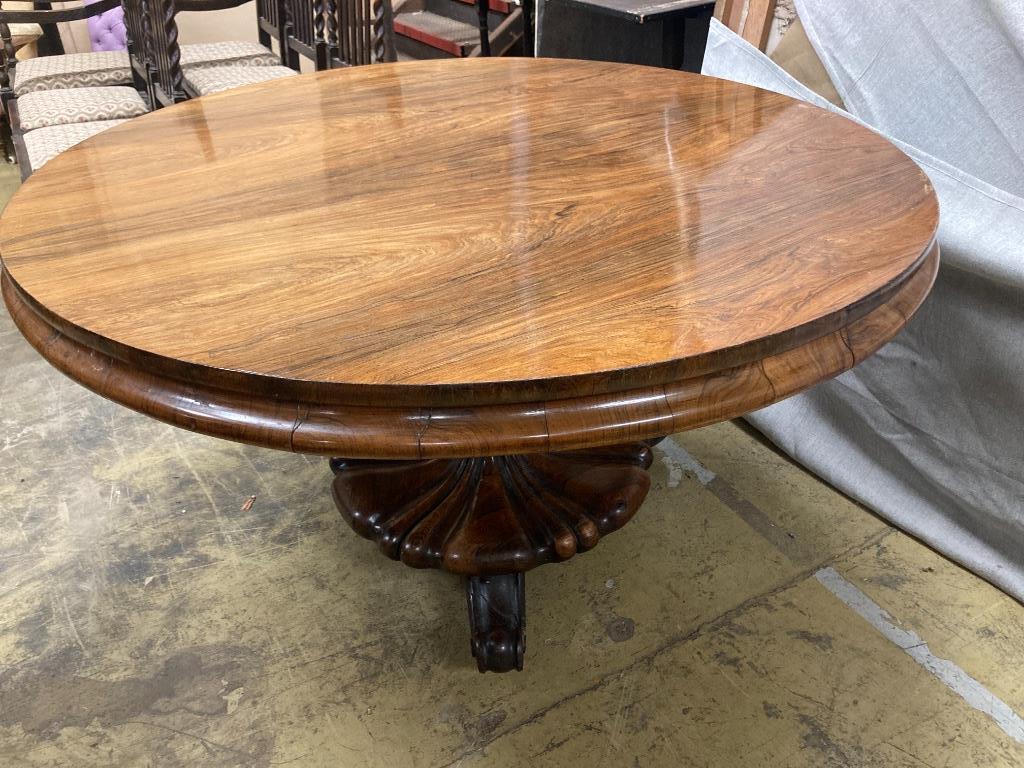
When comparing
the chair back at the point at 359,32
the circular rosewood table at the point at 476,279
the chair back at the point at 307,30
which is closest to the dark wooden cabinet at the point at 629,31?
the chair back at the point at 359,32

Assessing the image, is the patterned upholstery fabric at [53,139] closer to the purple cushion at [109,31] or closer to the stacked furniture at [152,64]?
the stacked furniture at [152,64]

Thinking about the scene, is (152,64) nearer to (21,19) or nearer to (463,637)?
(21,19)

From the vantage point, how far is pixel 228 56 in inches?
119

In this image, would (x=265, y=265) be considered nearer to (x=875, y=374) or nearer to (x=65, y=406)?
(x=875, y=374)

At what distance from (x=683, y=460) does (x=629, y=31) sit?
1.29 meters

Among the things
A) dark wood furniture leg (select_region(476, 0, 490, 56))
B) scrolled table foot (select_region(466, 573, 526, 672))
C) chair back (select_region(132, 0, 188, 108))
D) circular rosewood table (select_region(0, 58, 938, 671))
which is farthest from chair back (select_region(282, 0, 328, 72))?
scrolled table foot (select_region(466, 573, 526, 672))

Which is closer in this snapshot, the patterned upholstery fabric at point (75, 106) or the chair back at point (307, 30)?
the patterned upholstery fabric at point (75, 106)

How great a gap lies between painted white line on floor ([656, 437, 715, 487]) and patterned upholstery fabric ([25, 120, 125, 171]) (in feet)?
5.10

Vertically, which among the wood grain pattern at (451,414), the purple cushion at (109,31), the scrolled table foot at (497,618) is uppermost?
the wood grain pattern at (451,414)

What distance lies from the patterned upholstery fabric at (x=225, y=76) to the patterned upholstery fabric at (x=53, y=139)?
0.47 meters

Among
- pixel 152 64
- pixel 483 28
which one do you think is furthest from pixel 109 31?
pixel 483 28

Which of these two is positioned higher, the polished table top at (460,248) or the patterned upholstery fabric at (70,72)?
the polished table top at (460,248)

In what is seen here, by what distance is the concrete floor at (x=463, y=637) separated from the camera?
1193mm

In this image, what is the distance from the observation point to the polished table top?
27.8 inches
